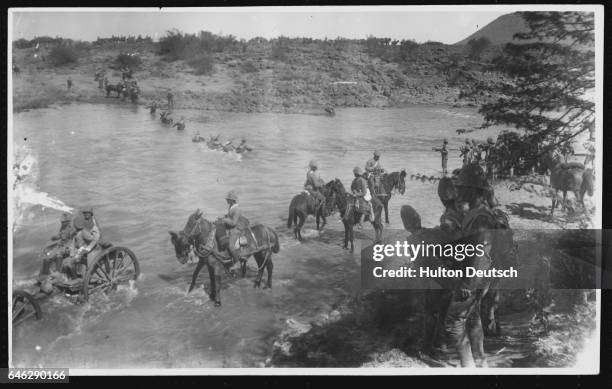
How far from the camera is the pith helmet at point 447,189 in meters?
9.21

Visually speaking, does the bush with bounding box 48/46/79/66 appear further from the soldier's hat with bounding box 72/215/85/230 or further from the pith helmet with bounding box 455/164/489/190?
the pith helmet with bounding box 455/164/489/190

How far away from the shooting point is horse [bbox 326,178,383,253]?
9266mm

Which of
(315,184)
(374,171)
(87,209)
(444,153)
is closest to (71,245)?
(87,209)

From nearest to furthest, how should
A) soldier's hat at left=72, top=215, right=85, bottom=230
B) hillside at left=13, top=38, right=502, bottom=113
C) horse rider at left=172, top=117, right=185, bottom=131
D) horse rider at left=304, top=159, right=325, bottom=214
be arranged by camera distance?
soldier's hat at left=72, top=215, right=85, bottom=230
horse rider at left=304, top=159, right=325, bottom=214
hillside at left=13, top=38, right=502, bottom=113
horse rider at left=172, top=117, right=185, bottom=131

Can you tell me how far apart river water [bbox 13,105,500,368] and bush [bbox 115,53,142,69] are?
727 millimetres

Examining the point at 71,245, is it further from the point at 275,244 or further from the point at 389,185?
the point at 389,185

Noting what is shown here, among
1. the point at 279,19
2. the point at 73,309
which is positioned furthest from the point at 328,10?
the point at 73,309

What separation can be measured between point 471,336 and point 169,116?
19.5 ft

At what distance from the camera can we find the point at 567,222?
9359mm

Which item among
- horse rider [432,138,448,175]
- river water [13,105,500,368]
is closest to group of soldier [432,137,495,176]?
horse rider [432,138,448,175]

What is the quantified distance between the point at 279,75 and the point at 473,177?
3550 millimetres

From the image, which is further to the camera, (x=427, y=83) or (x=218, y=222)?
(x=427, y=83)

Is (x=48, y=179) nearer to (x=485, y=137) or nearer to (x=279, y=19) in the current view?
(x=279, y=19)

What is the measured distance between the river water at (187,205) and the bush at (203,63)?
78 centimetres
